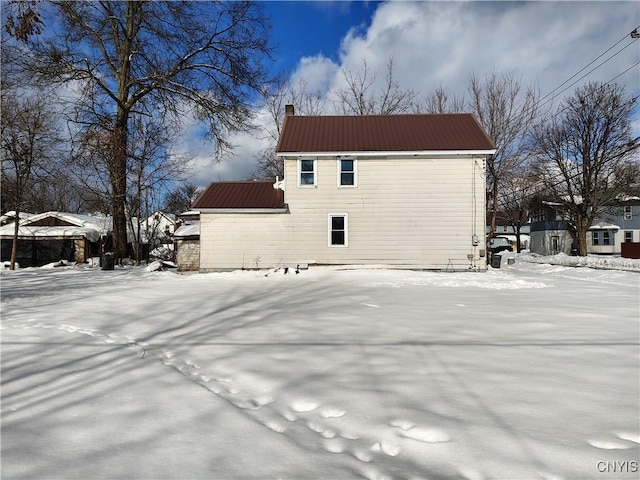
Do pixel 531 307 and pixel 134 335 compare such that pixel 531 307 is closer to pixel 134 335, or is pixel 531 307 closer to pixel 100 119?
pixel 134 335

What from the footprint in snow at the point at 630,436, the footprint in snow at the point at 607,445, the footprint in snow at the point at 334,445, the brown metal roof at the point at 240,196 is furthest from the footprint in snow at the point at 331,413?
the brown metal roof at the point at 240,196

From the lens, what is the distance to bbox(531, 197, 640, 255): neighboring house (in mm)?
39625

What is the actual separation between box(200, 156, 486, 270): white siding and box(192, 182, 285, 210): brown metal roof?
0.46 m

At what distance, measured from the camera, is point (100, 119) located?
20.3 meters

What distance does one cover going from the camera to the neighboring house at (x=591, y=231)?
39.6m

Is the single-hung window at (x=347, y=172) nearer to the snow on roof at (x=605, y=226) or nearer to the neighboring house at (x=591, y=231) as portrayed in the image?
the neighboring house at (x=591, y=231)

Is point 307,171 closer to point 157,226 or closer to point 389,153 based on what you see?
point 389,153

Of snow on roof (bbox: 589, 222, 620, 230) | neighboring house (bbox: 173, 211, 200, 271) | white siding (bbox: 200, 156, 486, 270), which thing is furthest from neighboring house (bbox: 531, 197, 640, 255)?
neighboring house (bbox: 173, 211, 200, 271)

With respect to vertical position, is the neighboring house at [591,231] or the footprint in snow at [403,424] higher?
the neighboring house at [591,231]

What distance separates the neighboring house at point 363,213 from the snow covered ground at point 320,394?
A: 8.95 meters

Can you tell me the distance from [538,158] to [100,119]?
102ft

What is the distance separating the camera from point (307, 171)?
1619 cm

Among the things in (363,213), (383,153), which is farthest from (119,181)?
(383,153)

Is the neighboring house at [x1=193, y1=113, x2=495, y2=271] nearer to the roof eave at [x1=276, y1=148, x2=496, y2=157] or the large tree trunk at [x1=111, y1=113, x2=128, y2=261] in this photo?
the roof eave at [x1=276, y1=148, x2=496, y2=157]
